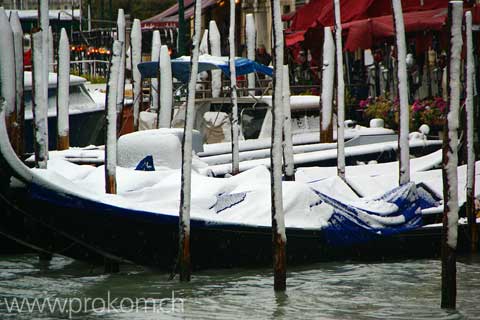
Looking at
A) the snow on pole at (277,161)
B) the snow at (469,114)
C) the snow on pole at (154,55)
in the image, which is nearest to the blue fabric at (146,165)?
the snow at (469,114)

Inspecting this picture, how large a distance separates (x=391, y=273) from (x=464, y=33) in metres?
→ 3.34

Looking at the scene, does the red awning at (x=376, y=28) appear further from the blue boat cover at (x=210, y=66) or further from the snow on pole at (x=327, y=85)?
the blue boat cover at (x=210, y=66)

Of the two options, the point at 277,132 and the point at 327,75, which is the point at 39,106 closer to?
the point at 277,132

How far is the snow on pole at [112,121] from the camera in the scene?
40.3 ft

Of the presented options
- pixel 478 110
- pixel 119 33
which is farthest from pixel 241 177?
pixel 119 33

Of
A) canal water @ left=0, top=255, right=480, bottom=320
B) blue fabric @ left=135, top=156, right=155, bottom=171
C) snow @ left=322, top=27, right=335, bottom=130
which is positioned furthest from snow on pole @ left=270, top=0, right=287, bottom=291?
snow @ left=322, top=27, right=335, bottom=130

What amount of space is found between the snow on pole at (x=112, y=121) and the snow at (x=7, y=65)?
0.93 metres

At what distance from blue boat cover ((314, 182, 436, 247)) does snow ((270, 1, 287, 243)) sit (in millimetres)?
2030

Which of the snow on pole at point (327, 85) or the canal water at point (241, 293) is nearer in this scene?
the canal water at point (241, 293)

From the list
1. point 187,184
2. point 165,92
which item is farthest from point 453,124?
point 165,92

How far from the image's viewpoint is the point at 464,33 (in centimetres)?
1449

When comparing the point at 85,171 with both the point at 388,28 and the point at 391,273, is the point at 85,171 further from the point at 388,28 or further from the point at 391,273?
the point at 388,28

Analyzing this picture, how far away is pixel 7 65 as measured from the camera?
12.4 m

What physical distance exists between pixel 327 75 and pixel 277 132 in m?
7.80
